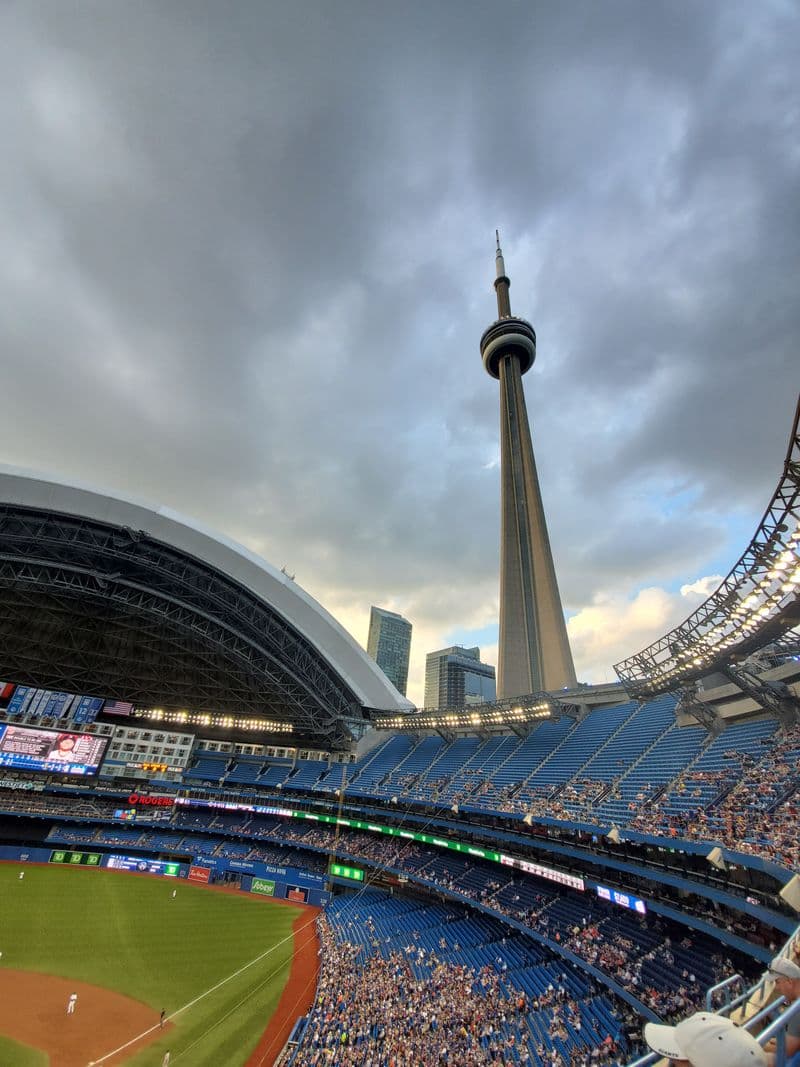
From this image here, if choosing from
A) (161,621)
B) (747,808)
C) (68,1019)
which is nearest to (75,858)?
(161,621)

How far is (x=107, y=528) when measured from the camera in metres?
43.7

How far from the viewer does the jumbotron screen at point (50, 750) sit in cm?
5469

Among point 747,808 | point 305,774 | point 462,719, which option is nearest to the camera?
point 747,808

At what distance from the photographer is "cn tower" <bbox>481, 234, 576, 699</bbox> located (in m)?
71.3

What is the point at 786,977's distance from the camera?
6.04m

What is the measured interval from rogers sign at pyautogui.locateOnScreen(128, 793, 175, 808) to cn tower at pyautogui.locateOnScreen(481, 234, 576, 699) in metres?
44.1

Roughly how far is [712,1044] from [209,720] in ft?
245

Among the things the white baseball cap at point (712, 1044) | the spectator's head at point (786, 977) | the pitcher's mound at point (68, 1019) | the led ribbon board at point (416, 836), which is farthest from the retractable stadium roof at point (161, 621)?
the white baseball cap at point (712, 1044)

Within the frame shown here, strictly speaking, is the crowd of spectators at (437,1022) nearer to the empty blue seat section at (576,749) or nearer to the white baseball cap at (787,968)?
the empty blue seat section at (576,749)

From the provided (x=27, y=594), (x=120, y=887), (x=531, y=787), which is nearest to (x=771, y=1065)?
(x=531, y=787)

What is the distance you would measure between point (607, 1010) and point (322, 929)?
997 inches

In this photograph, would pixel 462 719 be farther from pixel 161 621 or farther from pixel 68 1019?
pixel 68 1019

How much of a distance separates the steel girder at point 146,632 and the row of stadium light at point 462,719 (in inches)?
207

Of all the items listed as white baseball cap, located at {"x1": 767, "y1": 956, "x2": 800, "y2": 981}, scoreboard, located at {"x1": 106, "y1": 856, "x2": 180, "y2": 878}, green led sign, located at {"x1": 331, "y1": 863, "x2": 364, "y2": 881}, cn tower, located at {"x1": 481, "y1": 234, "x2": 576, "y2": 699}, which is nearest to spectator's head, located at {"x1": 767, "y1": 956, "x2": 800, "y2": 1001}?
white baseball cap, located at {"x1": 767, "y1": 956, "x2": 800, "y2": 981}
